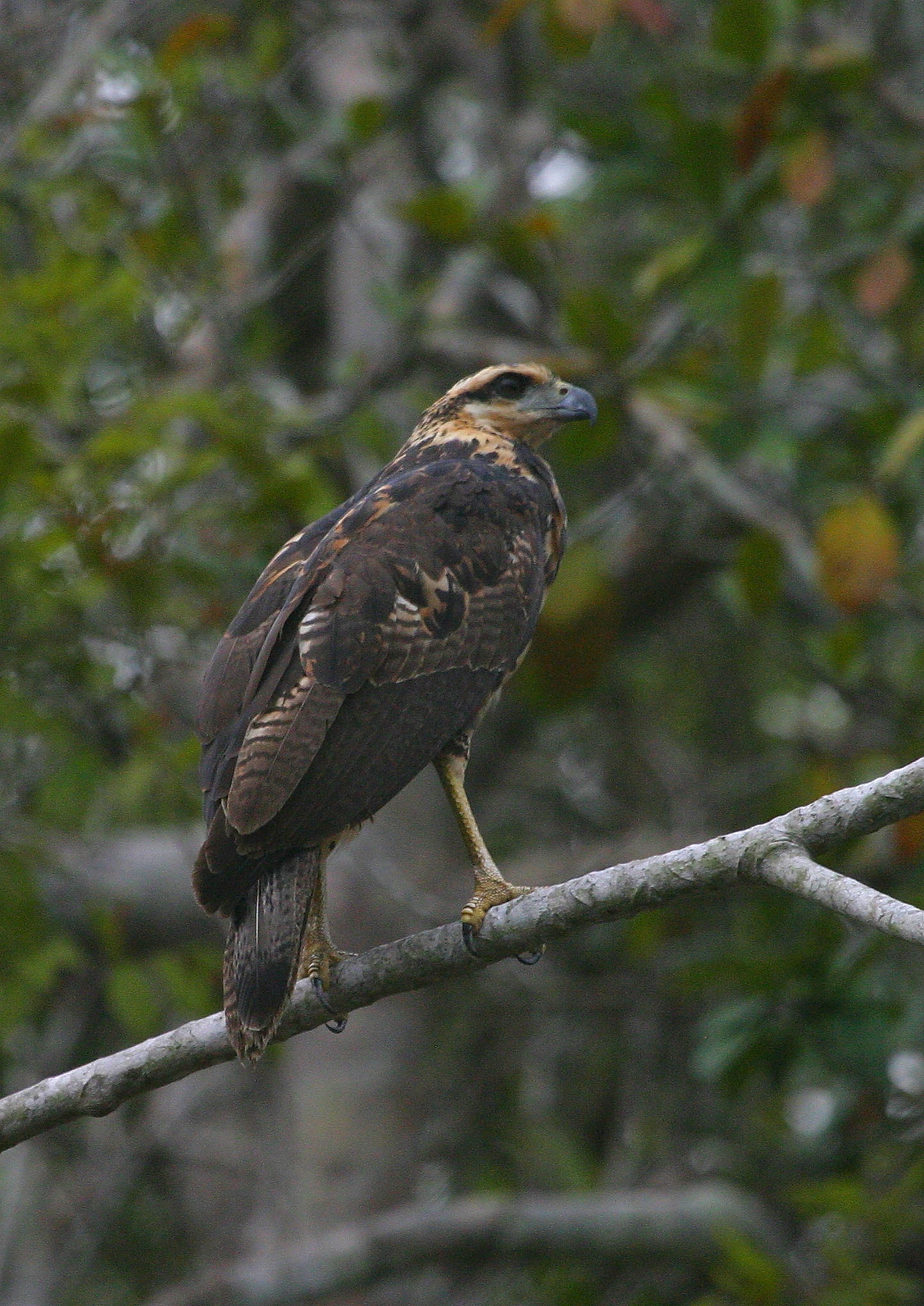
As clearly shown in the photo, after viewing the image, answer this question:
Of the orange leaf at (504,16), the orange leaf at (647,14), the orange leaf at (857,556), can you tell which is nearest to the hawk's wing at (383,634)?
the orange leaf at (857,556)

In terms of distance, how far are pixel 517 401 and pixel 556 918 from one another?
2.10 m

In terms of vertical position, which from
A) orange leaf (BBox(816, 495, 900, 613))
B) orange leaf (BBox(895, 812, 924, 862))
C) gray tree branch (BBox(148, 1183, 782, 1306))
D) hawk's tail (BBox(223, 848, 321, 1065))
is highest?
hawk's tail (BBox(223, 848, 321, 1065))

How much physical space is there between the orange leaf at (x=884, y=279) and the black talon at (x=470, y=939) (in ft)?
11.0

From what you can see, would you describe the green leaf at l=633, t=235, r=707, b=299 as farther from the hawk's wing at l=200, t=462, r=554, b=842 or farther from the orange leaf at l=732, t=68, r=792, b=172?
the hawk's wing at l=200, t=462, r=554, b=842

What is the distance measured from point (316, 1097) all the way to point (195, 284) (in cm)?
334

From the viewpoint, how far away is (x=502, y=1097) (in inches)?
315

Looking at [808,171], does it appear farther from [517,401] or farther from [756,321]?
[517,401]

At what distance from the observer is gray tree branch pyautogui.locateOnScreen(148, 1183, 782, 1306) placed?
20.7 feet

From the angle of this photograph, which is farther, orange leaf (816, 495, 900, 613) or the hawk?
orange leaf (816, 495, 900, 613)

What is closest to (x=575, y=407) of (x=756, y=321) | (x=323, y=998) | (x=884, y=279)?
(x=756, y=321)

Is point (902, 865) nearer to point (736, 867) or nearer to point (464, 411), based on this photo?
point (464, 411)

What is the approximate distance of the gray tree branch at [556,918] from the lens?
284 centimetres

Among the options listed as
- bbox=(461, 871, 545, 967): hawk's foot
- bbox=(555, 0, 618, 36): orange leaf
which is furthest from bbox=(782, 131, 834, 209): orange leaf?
bbox=(461, 871, 545, 967): hawk's foot

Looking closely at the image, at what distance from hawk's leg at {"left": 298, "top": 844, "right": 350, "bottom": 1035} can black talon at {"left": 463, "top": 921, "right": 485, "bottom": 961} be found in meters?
0.41
